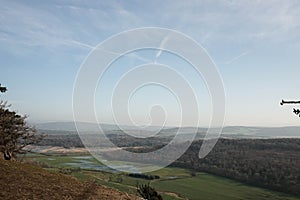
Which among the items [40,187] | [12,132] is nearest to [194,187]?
[12,132]

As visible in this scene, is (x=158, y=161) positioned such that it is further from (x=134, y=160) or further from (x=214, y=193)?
(x=214, y=193)

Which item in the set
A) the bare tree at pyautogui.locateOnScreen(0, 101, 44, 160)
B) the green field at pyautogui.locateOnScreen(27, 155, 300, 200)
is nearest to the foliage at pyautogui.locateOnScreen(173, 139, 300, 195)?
the green field at pyautogui.locateOnScreen(27, 155, 300, 200)

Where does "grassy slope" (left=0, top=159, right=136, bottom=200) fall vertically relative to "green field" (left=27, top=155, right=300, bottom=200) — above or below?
above

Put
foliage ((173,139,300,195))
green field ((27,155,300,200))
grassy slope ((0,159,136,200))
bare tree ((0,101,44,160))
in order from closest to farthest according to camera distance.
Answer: grassy slope ((0,159,136,200))
bare tree ((0,101,44,160))
green field ((27,155,300,200))
foliage ((173,139,300,195))

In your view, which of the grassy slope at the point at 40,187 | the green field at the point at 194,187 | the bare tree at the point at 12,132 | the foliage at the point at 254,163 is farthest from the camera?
the foliage at the point at 254,163

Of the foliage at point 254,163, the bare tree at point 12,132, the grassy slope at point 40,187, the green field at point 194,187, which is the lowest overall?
the green field at point 194,187

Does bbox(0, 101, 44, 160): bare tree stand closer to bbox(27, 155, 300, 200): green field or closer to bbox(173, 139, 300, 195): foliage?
bbox(27, 155, 300, 200): green field

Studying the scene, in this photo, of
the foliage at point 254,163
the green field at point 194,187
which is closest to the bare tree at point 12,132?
the green field at point 194,187

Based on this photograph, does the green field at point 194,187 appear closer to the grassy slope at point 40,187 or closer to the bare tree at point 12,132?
the bare tree at point 12,132
